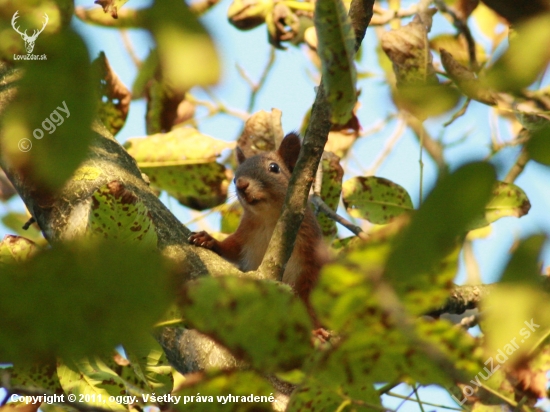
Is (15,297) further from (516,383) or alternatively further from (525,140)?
(516,383)

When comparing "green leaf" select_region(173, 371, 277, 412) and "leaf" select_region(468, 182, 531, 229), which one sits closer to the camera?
"green leaf" select_region(173, 371, 277, 412)

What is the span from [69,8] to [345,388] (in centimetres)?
61

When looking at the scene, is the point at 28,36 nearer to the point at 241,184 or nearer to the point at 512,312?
the point at 512,312

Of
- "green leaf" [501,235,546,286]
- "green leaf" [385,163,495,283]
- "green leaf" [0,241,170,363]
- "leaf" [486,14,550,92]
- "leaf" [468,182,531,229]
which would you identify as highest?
"leaf" [486,14,550,92]

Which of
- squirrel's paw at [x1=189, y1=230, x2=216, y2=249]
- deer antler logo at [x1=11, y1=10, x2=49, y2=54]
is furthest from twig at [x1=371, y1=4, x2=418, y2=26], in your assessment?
deer antler logo at [x1=11, y1=10, x2=49, y2=54]

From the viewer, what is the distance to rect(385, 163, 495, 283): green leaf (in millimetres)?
479

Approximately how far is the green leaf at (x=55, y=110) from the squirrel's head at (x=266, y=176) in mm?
4194

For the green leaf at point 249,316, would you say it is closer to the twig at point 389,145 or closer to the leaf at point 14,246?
the leaf at point 14,246

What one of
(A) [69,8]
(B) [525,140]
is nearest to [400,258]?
(B) [525,140]

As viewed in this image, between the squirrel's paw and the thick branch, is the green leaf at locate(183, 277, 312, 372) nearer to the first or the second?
the thick branch

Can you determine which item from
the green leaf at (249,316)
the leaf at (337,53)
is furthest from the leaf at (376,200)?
the green leaf at (249,316)

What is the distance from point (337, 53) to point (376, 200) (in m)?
2.12

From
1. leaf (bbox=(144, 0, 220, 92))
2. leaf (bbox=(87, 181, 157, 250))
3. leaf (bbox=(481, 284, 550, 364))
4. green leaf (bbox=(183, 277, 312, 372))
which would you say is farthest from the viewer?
leaf (bbox=(87, 181, 157, 250))

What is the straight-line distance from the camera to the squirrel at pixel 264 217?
461 centimetres
